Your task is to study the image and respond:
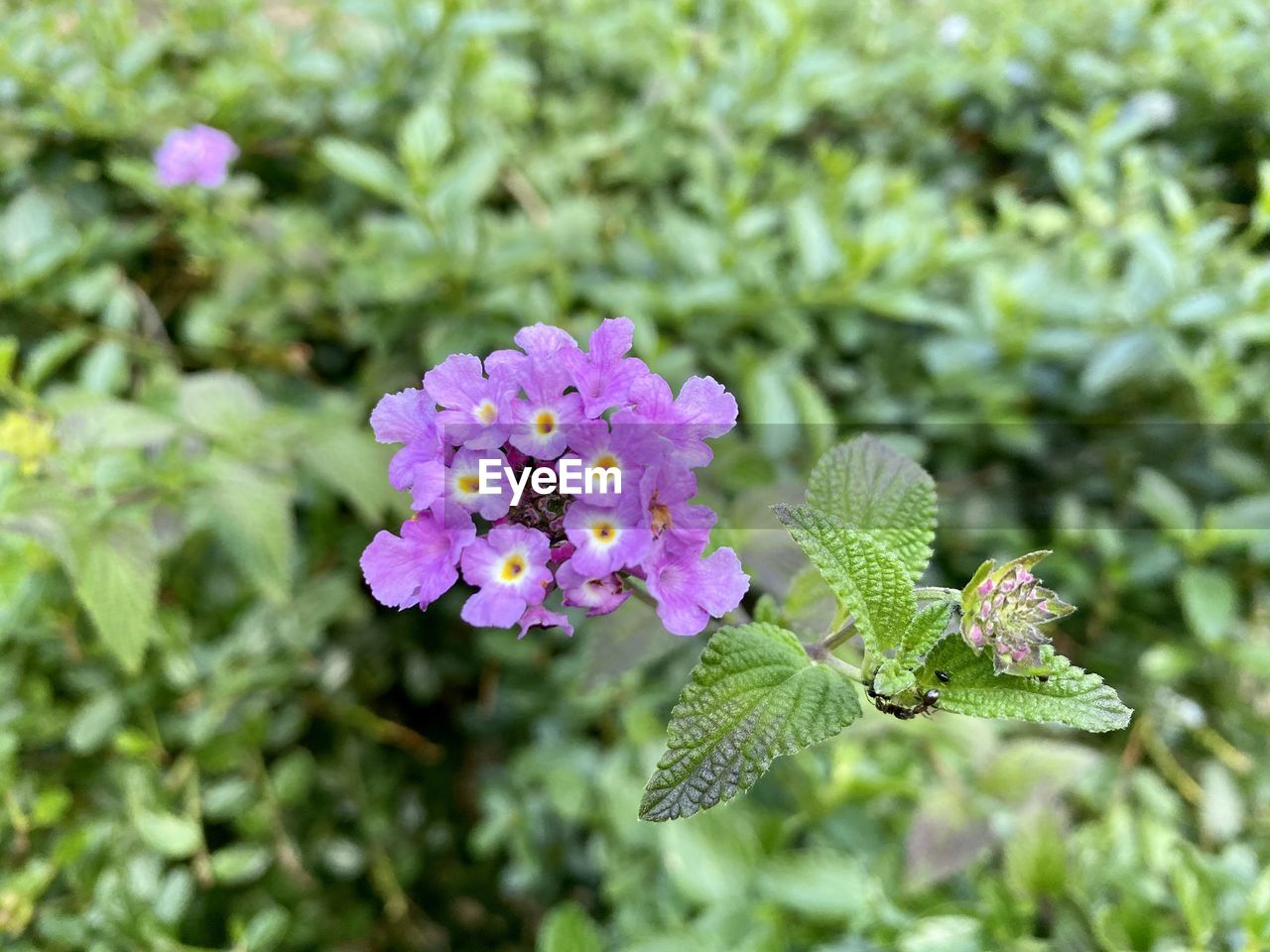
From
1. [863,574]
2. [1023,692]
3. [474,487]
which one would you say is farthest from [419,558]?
[1023,692]

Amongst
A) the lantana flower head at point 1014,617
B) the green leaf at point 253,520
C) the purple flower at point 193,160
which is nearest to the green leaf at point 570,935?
the green leaf at point 253,520

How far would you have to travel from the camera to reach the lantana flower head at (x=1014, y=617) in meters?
0.49

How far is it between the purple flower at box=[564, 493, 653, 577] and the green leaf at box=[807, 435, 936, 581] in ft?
0.48

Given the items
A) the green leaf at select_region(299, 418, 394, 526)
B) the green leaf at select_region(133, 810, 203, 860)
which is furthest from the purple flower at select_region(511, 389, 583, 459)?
the green leaf at select_region(133, 810, 203, 860)

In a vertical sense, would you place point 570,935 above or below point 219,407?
below

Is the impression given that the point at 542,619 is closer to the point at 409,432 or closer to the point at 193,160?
the point at 409,432

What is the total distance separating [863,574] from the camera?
1.74 feet

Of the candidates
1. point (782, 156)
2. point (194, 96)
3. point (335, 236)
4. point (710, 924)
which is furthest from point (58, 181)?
point (710, 924)

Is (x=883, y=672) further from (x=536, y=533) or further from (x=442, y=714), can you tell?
(x=442, y=714)

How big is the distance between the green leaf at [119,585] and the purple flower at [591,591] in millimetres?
652

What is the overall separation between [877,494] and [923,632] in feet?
0.42

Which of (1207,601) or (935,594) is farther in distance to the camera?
(1207,601)

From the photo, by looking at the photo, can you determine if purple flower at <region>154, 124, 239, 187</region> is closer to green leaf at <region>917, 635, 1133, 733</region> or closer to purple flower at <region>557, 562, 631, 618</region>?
purple flower at <region>557, 562, 631, 618</region>

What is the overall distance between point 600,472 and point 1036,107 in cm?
191
